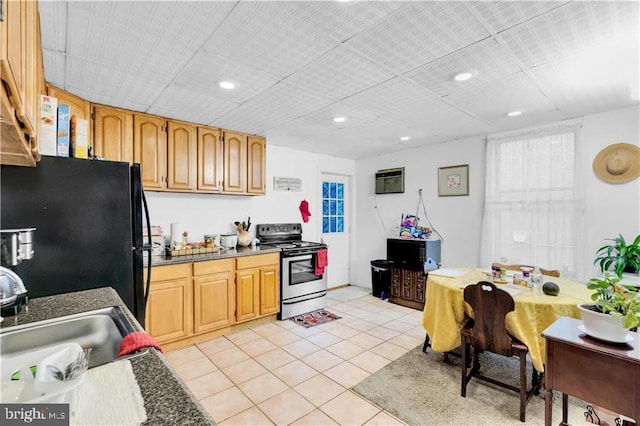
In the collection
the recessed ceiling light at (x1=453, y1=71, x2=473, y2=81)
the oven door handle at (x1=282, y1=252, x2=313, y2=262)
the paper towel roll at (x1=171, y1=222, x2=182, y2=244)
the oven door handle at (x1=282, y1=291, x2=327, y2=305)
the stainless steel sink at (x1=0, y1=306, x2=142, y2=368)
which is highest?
the recessed ceiling light at (x1=453, y1=71, x2=473, y2=81)

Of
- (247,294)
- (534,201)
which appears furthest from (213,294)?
(534,201)

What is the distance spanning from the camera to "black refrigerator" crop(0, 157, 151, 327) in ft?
5.28

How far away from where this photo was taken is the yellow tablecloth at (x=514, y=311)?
2.06 m

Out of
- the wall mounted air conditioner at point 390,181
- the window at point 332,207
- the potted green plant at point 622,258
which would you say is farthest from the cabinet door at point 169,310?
the potted green plant at point 622,258

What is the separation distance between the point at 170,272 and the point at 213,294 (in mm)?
522

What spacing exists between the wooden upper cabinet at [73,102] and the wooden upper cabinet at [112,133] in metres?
0.09

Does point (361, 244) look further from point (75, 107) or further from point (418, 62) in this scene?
point (75, 107)

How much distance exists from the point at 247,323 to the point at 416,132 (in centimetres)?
310

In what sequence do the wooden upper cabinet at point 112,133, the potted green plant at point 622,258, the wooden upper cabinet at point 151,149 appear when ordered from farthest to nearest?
the wooden upper cabinet at point 151,149
the wooden upper cabinet at point 112,133
the potted green plant at point 622,258

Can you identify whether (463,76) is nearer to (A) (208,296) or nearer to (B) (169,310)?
(A) (208,296)

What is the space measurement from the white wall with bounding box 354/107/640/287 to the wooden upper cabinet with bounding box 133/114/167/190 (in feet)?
10.9

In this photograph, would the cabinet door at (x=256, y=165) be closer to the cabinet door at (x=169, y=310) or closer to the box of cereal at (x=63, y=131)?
the cabinet door at (x=169, y=310)

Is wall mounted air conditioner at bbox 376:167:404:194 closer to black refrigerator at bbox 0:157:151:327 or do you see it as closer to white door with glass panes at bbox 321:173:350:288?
white door with glass panes at bbox 321:173:350:288

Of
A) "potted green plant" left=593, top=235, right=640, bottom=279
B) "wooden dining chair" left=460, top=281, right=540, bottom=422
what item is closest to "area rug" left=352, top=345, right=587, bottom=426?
"wooden dining chair" left=460, top=281, right=540, bottom=422
